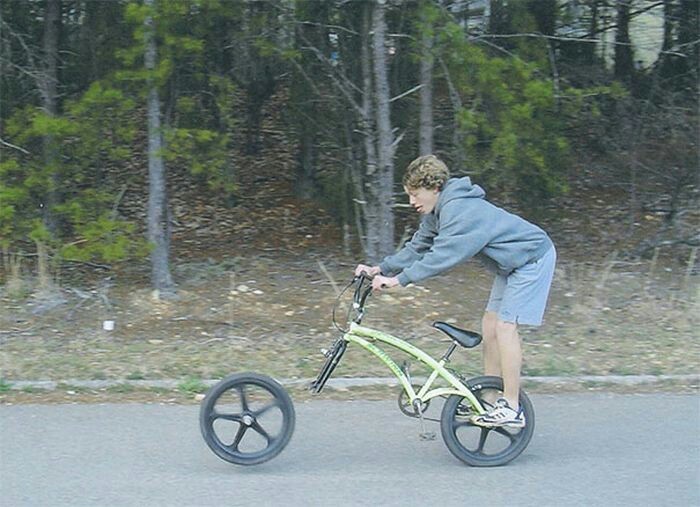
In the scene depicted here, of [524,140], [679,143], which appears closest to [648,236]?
[679,143]

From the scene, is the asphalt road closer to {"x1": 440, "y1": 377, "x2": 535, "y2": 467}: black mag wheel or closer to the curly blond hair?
{"x1": 440, "y1": 377, "x2": 535, "y2": 467}: black mag wheel

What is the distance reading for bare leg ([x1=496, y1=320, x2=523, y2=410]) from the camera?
527 cm

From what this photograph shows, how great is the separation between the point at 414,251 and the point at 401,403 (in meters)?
0.88

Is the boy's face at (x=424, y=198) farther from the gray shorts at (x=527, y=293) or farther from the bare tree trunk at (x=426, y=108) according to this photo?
the bare tree trunk at (x=426, y=108)

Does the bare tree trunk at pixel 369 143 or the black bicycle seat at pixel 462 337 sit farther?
the bare tree trunk at pixel 369 143

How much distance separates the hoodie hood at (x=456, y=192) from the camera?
17.1 feet

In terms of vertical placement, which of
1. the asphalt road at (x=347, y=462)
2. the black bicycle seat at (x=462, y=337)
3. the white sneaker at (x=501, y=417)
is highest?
the black bicycle seat at (x=462, y=337)

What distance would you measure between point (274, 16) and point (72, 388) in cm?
451

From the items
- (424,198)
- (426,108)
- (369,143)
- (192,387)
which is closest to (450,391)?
(424,198)

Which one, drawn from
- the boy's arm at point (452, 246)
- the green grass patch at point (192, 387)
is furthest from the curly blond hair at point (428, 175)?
the green grass patch at point (192, 387)

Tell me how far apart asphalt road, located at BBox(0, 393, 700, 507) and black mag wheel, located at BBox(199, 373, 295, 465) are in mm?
118

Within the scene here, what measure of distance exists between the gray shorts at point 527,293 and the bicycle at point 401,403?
24cm

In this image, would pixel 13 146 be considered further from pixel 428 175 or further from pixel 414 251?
pixel 428 175

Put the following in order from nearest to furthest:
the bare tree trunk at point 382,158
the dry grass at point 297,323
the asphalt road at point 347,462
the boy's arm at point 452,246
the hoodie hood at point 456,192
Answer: the asphalt road at point 347,462 < the boy's arm at point 452,246 < the hoodie hood at point 456,192 < the dry grass at point 297,323 < the bare tree trunk at point 382,158
